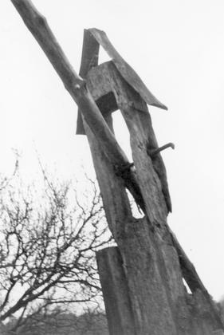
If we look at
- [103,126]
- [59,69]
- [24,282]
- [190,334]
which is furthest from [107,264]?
[24,282]

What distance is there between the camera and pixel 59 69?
4277 millimetres

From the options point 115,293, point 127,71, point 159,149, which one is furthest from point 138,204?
point 127,71

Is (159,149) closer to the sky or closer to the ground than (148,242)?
closer to the sky

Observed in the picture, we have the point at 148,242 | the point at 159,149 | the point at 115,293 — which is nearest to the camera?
the point at 148,242

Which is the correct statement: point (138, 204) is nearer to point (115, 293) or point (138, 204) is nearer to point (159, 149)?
point (159, 149)

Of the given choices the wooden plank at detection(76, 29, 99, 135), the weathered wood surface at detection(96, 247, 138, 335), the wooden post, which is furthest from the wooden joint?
the wooden plank at detection(76, 29, 99, 135)

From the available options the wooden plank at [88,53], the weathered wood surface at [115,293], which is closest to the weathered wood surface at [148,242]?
the weathered wood surface at [115,293]

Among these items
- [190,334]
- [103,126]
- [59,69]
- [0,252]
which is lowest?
[190,334]

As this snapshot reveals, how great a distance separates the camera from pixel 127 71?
487 centimetres

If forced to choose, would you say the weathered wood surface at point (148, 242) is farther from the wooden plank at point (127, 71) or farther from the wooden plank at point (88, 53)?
the wooden plank at point (88, 53)

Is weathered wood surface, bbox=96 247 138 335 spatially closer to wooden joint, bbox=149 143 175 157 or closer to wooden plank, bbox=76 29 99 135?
wooden joint, bbox=149 143 175 157

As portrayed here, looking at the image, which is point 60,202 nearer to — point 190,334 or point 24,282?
point 24,282

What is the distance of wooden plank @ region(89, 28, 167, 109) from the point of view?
4.61 meters

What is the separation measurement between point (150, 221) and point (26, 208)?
6357mm
